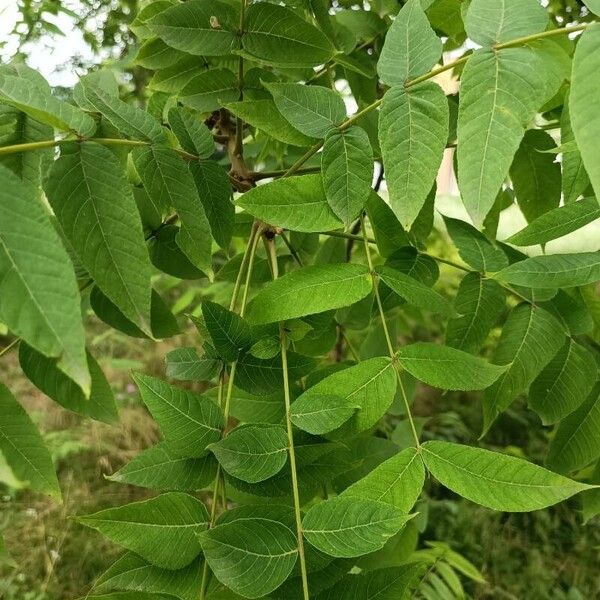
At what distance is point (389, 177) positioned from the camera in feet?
1.47

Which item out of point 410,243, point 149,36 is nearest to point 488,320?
point 410,243

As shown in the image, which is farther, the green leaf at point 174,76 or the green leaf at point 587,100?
the green leaf at point 174,76

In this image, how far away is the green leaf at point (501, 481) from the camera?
423mm

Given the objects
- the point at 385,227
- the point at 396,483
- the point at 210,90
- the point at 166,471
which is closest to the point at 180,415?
the point at 166,471

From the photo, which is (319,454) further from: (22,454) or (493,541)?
(493,541)

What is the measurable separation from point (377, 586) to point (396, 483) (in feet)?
0.24

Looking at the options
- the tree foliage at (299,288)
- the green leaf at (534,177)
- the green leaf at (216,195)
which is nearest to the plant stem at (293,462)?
the tree foliage at (299,288)

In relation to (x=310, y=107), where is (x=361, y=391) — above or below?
below

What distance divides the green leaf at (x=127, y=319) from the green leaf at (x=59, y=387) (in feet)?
0.29

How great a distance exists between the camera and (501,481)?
0.44 meters

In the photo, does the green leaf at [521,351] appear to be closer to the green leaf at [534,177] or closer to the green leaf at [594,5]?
the green leaf at [534,177]

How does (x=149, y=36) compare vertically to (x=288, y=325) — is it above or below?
above

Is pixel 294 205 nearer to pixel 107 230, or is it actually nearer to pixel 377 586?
pixel 107 230

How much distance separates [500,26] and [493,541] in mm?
2082
